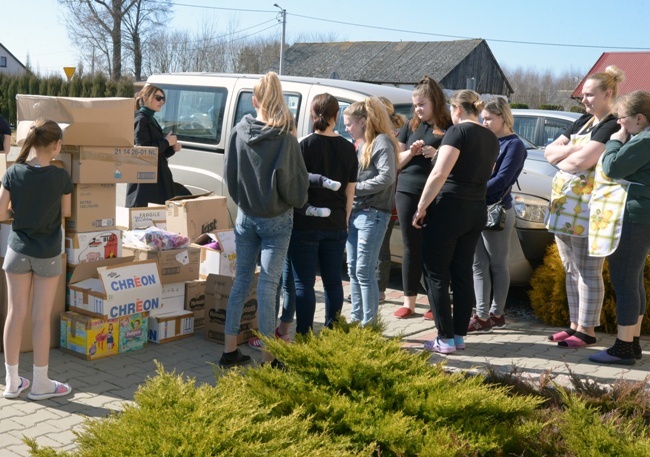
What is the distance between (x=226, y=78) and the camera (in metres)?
8.68

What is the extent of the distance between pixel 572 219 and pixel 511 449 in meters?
3.02

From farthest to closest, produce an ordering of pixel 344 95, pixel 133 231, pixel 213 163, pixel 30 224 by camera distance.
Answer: pixel 213 163 < pixel 344 95 < pixel 133 231 < pixel 30 224

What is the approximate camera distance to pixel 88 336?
525 cm

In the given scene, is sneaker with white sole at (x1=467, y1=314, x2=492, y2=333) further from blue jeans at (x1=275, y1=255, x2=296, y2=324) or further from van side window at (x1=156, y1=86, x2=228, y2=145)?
van side window at (x1=156, y1=86, x2=228, y2=145)

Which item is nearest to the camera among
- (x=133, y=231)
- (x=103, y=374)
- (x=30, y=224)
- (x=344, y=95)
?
(x=30, y=224)

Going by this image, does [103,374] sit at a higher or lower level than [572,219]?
lower

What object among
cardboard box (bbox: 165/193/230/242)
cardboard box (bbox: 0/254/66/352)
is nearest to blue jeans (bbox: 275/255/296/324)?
cardboard box (bbox: 165/193/230/242)

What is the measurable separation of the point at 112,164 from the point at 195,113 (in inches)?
136

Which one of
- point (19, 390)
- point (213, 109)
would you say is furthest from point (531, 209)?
point (19, 390)

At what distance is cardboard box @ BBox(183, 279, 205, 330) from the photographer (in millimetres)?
6109

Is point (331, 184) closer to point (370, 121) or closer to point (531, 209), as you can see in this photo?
point (370, 121)

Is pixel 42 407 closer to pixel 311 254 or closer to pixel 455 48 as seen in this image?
pixel 311 254

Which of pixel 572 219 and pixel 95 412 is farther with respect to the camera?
pixel 572 219

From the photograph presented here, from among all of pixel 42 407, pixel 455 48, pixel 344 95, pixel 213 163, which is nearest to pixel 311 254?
pixel 42 407
